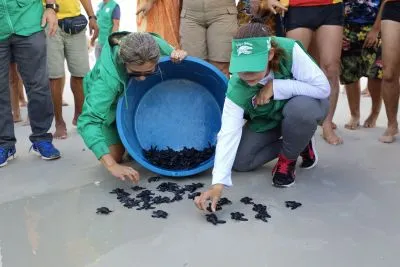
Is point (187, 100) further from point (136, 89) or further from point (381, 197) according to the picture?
point (381, 197)

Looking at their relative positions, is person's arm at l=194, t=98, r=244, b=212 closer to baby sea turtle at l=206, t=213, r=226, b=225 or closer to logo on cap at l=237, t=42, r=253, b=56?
baby sea turtle at l=206, t=213, r=226, b=225

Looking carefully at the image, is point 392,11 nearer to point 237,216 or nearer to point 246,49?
point 246,49

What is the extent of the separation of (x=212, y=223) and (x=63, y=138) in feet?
5.20

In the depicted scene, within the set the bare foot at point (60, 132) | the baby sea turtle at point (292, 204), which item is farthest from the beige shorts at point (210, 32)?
the baby sea turtle at point (292, 204)

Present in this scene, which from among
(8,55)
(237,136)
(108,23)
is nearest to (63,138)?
(8,55)

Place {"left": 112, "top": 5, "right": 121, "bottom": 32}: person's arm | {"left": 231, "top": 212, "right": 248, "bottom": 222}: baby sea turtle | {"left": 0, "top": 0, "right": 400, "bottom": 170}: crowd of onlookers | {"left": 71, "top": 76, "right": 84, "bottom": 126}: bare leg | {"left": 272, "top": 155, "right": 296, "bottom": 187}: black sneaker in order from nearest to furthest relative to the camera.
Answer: {"left": 231, "top": 212, "right": 248, "bottom": 222}: baby sea turtle → {"left": 272, "top": 155, "right": 296, "bottom": 187}: black sneaker → {"left": 0, "top": 0, "right": 400, "bottom": 170}: crowd of onlookers → {"left": 71, "top": 76, "right": 84, "bottom": 126}: bare leg → {"left": 112, "top": 5, "right": 121, "bottom": 32}: person's arm

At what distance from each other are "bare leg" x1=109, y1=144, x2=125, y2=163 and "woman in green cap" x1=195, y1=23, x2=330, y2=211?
0.60 m

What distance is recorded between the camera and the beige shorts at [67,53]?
3.18 m

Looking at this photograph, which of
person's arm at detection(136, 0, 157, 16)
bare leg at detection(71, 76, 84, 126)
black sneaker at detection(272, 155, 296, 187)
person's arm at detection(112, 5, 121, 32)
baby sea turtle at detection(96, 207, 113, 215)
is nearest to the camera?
baby sea turtle at detection(96, 207, 113, 215)

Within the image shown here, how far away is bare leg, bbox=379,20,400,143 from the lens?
8.92 ft

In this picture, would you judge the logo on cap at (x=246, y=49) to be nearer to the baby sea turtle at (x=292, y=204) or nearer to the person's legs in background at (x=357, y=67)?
the baby sea turtle at (x=292, y=204)

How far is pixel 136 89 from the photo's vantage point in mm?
2650

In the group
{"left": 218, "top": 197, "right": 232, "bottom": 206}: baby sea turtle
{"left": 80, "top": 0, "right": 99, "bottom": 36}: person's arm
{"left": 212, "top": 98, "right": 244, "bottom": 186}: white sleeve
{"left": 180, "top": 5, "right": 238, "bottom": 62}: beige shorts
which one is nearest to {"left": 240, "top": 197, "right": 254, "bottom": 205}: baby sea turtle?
{"left": 218, "top": 197, "right": 232, "bottom": 206}: baby sea turtle

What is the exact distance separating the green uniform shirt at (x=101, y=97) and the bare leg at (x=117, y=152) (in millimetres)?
213
